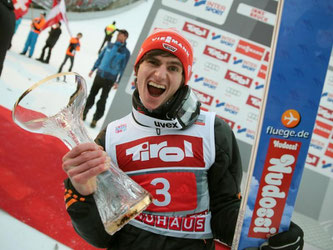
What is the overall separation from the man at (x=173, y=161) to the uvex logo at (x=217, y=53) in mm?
3515

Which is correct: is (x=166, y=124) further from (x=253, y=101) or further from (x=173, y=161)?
(x=253, y=101)

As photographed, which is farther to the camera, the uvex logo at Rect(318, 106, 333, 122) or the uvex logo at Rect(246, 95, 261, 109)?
the uvex logo at Rect(246, 95, 261, 109)

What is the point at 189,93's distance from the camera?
3.66 feet

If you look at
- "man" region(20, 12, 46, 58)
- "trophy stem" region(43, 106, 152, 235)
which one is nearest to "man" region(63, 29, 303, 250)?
"trophy stem" region(43, 106, 152, 235)

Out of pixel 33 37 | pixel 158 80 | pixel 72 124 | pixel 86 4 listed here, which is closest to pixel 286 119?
pixel 158 80

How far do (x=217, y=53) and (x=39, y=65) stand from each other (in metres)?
4.45

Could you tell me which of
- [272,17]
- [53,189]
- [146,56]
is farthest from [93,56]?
[146,56]

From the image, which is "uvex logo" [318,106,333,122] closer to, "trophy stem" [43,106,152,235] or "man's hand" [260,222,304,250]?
"man's hand" [260,222,304,250]

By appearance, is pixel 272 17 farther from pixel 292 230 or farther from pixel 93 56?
pixel 93 56

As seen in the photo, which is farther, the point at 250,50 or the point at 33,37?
the point at 33,37

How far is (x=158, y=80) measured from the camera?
1024 millimetres

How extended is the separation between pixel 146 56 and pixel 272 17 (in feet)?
12.3

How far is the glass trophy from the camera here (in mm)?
796

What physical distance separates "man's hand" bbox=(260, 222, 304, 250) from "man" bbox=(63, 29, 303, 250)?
0.21 meters
